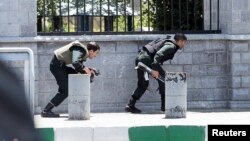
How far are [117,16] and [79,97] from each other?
3.04 metres

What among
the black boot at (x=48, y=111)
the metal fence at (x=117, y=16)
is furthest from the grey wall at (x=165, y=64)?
the black boot at (x=48, y=111)

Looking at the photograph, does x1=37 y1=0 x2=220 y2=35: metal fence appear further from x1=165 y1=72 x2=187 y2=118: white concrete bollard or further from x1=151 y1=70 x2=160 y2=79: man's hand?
x1=165 y1=72 x2=187 y2=118: white concrete bollard

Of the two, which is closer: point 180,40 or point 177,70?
point 180,40

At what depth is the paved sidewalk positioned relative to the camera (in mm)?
9777

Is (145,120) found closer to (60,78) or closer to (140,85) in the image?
(140,85)

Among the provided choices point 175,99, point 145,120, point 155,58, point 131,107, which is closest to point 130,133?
point 145,120

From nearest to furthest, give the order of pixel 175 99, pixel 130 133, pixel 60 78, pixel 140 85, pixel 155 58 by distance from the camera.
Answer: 1. pixel 130 133
2. pixel 175 99
3. pixel 60 78
4. pixel 155 58
5. pixel 140 85

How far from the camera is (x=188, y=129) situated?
8.80m

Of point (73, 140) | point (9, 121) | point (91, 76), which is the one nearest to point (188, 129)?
point (73, 140)

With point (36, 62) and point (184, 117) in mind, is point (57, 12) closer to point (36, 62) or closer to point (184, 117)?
point (36, 62)

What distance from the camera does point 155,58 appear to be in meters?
11.7

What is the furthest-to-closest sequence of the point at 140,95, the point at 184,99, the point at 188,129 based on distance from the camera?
the point at 140,95, the point at 184,99, the point at 188,129

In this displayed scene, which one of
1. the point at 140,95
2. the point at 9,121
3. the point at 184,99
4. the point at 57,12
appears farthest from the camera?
the point at 57,12

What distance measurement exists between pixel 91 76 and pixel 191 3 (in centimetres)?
342
